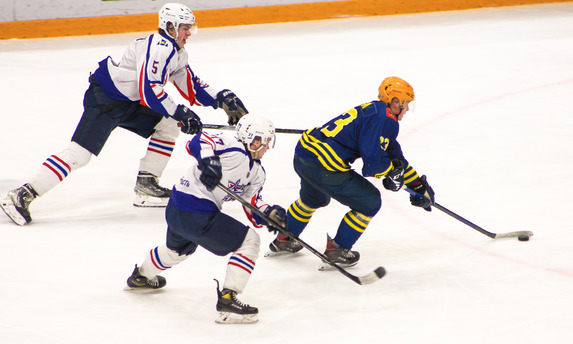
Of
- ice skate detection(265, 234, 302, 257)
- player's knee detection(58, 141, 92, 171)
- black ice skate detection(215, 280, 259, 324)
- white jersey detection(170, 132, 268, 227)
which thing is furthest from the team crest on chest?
player's knee detection(58, 141, 92, 171)

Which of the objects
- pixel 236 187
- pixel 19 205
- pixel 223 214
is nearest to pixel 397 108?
pixel 236 187

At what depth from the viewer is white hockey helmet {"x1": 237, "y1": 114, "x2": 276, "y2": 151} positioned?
3150 mm

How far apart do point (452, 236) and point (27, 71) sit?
177 inches

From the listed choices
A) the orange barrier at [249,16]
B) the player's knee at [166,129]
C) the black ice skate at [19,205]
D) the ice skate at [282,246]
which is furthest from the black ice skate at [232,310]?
the orange barrier at [249,16]

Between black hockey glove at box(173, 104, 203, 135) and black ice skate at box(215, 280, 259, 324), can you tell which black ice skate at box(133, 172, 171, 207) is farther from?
black ice skate at box(215, 280, 259, 324)

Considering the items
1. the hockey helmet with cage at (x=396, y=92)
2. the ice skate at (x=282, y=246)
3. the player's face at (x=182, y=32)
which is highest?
the hockey helmet with cage at (x=396, y=92)

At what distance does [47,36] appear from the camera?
7945 mm

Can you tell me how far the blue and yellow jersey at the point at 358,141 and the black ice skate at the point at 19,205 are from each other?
1568mm

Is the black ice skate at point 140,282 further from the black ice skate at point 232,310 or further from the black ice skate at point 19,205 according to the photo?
the black ice skate at point 19,205

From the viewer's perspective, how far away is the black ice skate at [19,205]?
4.21 metres

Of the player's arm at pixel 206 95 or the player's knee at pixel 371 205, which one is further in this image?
the player's arm at pixel 206 95

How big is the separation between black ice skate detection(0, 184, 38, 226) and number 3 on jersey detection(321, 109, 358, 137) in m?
1.72

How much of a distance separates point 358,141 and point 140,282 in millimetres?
1172

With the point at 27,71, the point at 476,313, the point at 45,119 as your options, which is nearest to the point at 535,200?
the point at 476,313
